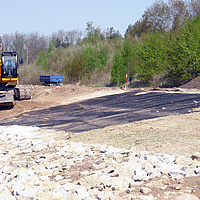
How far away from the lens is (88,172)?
19.4 ft

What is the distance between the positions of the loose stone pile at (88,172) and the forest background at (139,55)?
77.1 ft

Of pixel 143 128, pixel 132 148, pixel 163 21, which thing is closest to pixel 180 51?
pixel 143 128

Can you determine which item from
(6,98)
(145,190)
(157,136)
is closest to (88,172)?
(145,190)

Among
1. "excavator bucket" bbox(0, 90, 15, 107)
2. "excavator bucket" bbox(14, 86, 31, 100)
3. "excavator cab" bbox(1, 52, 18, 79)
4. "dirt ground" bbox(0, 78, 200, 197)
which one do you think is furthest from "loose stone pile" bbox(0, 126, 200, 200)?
"excavator bucket" bbox(14, 86, 31, 100)

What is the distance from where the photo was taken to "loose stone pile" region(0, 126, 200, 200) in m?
4.79

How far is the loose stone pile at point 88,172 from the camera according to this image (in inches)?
189

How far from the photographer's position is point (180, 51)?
95.7 feet

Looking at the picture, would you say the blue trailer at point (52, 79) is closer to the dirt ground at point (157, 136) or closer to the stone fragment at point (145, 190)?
the dirt ground at point (157, 136)

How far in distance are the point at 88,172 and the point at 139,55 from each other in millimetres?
30943

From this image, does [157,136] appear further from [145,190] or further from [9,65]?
[9,65]

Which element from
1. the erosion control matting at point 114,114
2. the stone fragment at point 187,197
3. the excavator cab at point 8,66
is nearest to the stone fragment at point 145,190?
the stone fragment at point 187,197

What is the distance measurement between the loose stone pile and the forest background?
23.5 meters

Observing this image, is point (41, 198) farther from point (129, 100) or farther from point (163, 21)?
point (163, 21)

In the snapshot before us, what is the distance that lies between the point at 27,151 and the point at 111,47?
50.3m
